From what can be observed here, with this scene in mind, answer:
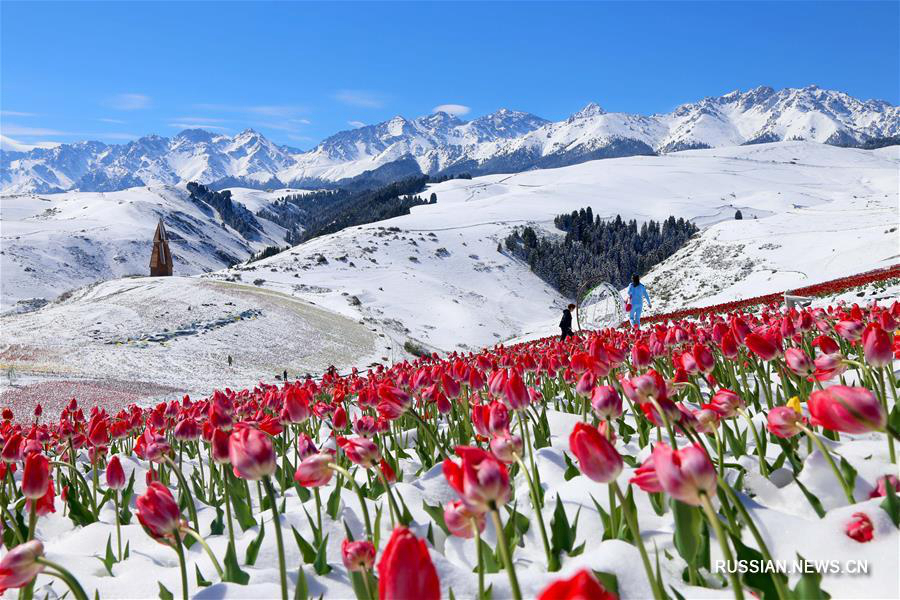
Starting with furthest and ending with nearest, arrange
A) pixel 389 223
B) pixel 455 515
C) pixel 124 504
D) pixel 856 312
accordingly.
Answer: pixel 389 223, pixel 856 312, pixel 124 504, pixel 455 515

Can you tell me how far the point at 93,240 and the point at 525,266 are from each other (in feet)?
287

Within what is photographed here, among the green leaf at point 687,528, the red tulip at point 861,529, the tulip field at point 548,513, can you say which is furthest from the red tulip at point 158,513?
the red tulip at point 861,529

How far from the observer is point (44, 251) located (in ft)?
326

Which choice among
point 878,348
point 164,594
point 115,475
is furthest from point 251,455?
point 878,348

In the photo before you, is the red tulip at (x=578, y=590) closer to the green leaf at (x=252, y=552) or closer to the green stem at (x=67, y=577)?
the green stem at (x=67, y=577)

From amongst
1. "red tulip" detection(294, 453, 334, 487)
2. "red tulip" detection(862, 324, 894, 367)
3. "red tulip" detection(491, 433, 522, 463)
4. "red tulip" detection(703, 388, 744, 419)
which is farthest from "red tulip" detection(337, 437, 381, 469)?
"red tulip" detection(862, 324, 894, 367)

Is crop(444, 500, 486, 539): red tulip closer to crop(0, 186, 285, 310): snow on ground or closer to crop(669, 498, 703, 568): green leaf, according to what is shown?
crop(669, 498, 703, 568): green leaf

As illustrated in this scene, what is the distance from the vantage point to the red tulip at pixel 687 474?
1.28m

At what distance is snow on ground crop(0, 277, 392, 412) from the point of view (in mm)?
19516

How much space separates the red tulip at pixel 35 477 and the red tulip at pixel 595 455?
211cm

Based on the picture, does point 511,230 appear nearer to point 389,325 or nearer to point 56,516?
point 389,325

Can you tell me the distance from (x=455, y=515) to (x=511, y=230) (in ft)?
275

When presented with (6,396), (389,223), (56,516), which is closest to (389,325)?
(6,396)

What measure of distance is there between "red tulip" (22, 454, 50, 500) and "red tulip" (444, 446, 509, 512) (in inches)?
72.7
